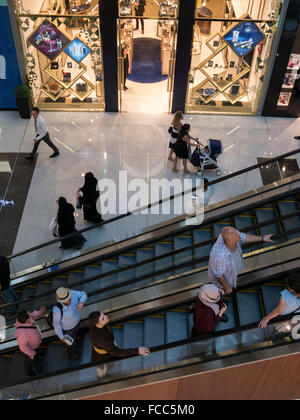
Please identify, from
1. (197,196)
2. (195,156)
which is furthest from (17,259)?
(195,156)

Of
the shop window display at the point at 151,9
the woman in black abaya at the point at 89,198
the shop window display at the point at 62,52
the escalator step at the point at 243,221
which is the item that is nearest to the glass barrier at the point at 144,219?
the woman in black abaya at the point at 89,198

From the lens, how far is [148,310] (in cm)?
581

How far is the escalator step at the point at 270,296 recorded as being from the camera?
205 inches

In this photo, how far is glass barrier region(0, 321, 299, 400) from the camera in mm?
4488

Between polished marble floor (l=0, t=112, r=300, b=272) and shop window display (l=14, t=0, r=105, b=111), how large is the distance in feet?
1.73

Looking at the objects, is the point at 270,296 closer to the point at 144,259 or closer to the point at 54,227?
the point at 144,259

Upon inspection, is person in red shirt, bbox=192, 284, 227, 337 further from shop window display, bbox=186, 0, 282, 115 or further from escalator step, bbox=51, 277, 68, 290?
shop window display, bbox=186, 0, 282, 115

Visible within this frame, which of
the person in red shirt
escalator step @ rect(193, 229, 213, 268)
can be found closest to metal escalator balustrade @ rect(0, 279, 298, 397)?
the person in red shirt

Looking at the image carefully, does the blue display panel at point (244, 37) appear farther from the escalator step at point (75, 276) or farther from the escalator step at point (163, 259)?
the escalator step at point (75, 276)

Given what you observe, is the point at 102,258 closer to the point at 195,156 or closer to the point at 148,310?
the point at 148,310

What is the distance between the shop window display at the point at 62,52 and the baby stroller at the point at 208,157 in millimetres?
3627

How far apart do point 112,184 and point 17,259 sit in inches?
111

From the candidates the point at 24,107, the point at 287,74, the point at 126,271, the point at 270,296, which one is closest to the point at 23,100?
the point at 24,107

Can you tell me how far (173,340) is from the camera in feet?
18.0
